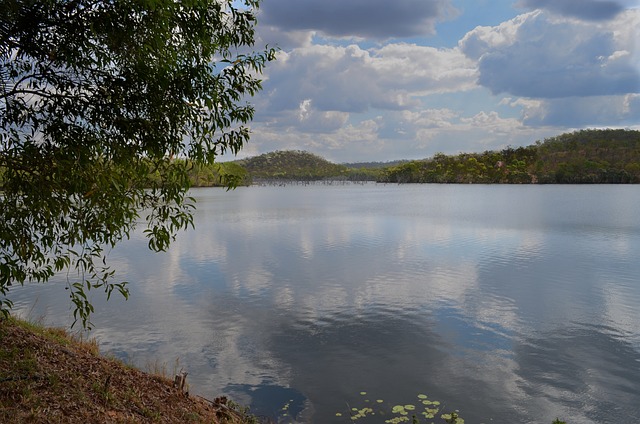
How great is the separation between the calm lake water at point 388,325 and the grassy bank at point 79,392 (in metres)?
2.42

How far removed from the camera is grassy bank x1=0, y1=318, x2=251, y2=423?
931cm

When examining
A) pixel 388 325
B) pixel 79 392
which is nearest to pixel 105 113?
pixel 79 392

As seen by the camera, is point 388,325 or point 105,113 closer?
point 105,113

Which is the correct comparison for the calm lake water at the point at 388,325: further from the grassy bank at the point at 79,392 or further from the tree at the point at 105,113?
the tree at the point at 105,113

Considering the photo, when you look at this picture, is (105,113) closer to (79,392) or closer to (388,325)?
(79,392)

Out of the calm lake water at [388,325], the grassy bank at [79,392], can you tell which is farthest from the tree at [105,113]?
the calm lake water at [388,325]

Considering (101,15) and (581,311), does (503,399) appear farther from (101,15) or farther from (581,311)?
(101,15)

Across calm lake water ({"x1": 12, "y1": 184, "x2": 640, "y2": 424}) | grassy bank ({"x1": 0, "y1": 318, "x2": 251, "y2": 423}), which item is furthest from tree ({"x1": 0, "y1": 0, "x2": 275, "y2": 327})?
calm lake water ({"x1": 12, "y1": 184, "x2": 640, "y2": 424})

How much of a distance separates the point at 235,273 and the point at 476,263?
18122 mm

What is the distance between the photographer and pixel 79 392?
33.2 ft

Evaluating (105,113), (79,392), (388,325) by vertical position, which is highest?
(105,113)

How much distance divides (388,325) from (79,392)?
14.3 meters

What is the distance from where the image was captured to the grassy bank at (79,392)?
9312 mm

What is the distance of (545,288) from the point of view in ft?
96.8
